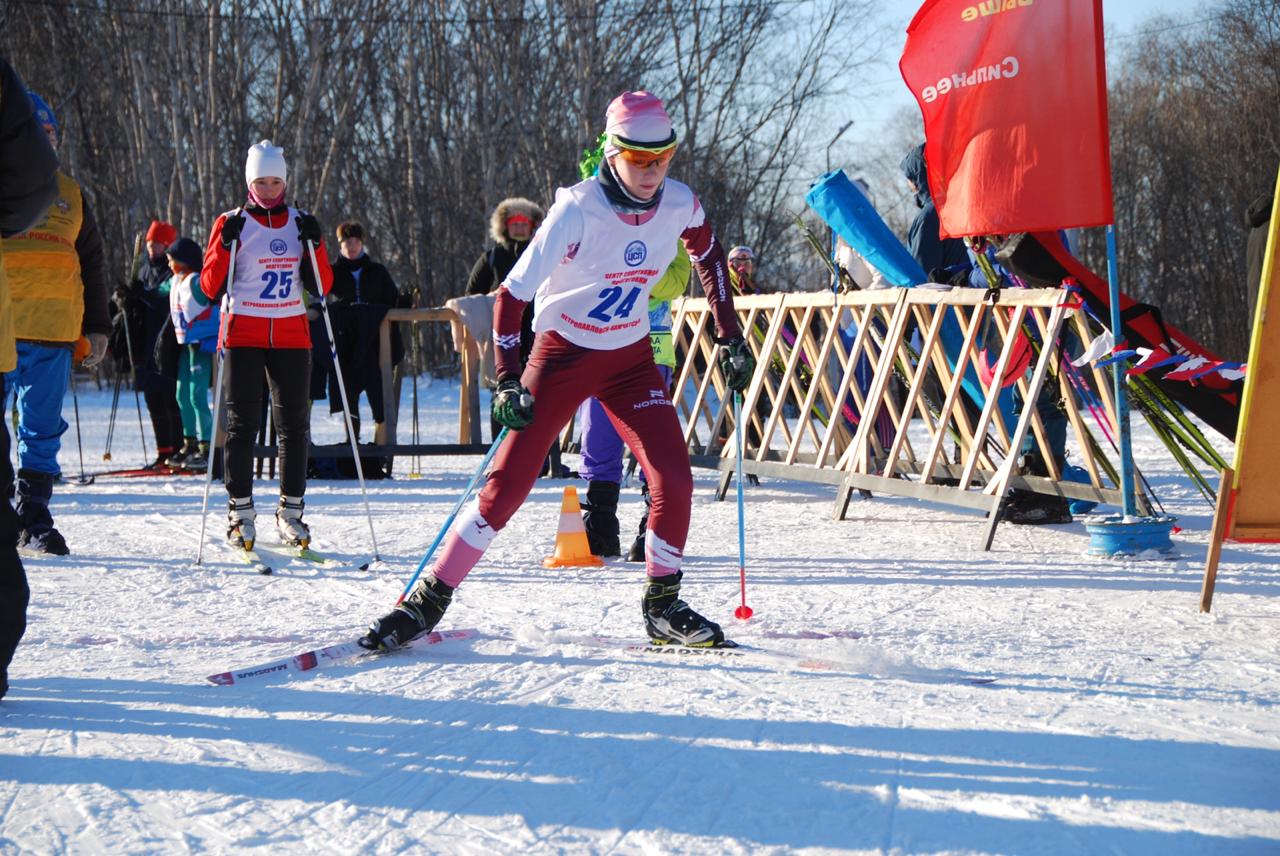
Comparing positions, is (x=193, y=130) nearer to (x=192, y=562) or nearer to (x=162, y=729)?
(x=192, y=562)

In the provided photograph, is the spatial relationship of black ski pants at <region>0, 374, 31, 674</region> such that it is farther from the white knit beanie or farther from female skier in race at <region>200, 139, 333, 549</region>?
the white knit beanie

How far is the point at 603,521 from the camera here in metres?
7.32

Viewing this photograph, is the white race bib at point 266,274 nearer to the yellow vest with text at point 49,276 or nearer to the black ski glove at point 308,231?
the black ski glove at point 308,231

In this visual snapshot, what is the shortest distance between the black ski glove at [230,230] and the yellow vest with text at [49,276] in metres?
0.82

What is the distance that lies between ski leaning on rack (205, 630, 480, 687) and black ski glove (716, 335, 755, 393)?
1.34 m

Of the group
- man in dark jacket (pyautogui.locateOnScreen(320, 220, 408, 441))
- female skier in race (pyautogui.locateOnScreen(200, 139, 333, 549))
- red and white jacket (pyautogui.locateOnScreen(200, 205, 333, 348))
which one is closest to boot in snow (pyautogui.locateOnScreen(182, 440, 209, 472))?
man in dark jacket (pyautogui.locateOnScreen(320, 220, 408, 441))

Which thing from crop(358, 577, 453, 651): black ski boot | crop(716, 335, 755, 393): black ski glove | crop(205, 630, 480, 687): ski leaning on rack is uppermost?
crop(716, 335, 755, 393): black ski glove

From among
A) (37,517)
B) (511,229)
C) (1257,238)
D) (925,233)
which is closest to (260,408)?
(37,517)

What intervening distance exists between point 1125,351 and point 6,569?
16.7 feet

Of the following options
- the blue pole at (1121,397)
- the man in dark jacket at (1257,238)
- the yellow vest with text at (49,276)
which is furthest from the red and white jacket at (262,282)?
the man in dark jacket at (1257,238)

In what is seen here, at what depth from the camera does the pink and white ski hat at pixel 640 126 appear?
4.69 meters

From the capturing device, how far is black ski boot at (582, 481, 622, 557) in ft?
24.0

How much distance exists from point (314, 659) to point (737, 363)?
1831 mm

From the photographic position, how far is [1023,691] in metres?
4.22
